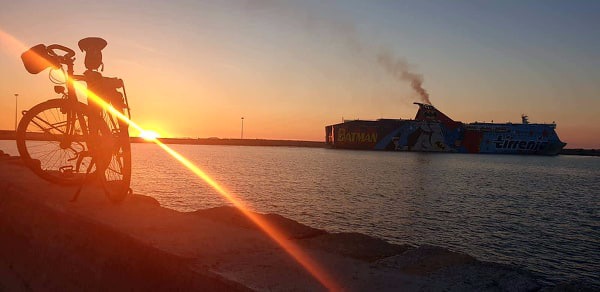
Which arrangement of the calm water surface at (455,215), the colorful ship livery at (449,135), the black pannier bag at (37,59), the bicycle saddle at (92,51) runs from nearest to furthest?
1. the black pannier bag at (37,59)
2. the bicycle saddle at (92,51)
3. the calm water surface at (455,215)
4. the colorful ship livery at (449,135)

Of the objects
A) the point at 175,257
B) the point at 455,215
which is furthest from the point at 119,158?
the point at 455,215

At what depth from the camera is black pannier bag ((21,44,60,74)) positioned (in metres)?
5.78

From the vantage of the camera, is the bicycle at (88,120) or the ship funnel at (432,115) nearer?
the bicycle at (88,120)

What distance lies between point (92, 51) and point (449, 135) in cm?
13254

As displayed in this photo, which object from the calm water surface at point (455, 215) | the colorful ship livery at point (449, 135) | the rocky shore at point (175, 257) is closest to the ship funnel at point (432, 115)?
the colorful ship livery at point (449, 135)

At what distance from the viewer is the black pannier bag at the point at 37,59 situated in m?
5.78

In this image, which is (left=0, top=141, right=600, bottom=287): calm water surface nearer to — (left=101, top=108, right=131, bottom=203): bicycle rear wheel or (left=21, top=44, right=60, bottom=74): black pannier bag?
(left=101, top=108, right=131, bottom=203): bicycle rear wheel

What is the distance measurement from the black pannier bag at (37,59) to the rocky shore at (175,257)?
1.76 m

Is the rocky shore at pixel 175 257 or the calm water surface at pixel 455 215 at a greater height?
the rocky shore at pixel 175 257

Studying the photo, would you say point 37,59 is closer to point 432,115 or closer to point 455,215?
point 455,215

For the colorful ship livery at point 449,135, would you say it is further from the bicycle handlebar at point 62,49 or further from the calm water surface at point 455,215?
the bicycle handlebar at point 62,49

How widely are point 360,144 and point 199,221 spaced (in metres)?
131

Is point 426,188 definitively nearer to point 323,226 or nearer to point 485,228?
point 485,228

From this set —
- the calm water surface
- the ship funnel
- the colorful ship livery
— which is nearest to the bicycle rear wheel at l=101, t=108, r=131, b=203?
the calm water surface
